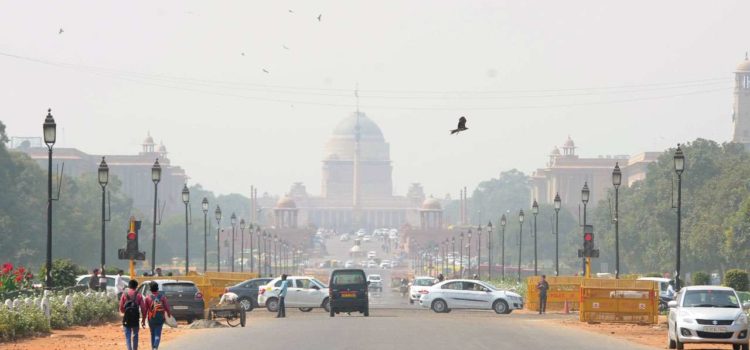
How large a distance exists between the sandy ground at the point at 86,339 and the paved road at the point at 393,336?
0.70 meters

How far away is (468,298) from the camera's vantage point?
6056cm

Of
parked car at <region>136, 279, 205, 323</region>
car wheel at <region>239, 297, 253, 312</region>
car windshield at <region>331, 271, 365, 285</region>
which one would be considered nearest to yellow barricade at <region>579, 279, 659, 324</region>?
car windshield at <region>331, 271, 365, 285</region>

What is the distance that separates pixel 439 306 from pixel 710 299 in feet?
89.0

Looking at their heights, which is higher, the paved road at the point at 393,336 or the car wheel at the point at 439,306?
the car wheel at the point at 439,306

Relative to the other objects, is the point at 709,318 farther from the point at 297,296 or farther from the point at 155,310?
the point at 297,296

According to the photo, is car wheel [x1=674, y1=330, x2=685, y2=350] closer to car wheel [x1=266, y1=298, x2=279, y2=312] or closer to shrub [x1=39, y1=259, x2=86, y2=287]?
shrub [x1=39, y1=259, x2=86, y2=287]

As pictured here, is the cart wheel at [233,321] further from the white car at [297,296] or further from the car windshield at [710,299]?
the car windshield at [710,299]

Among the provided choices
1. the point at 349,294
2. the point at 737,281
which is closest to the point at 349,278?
the point at 349,294

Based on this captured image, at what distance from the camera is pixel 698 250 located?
10981 centimetres

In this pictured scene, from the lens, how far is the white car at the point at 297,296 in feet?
194

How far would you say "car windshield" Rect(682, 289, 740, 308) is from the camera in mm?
33438

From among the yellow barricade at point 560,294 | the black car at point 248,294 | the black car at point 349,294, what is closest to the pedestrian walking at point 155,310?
the black car at point 349,294

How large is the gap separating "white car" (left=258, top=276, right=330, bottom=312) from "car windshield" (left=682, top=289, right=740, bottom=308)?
86.9 ft

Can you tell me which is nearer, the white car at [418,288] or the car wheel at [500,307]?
the car wheel at [500,307]
